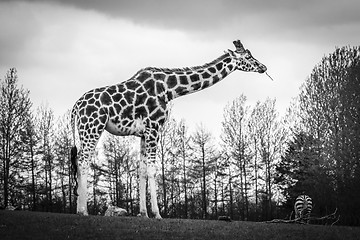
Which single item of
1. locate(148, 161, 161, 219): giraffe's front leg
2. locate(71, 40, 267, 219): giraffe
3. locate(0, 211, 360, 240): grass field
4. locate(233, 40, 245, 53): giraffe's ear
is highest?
locate(233, 40, 245, 53): giraffe's ear

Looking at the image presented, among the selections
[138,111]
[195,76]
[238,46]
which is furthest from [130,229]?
[238,46]

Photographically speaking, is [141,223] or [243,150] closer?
[141,223]

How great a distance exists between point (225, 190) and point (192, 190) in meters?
3.30

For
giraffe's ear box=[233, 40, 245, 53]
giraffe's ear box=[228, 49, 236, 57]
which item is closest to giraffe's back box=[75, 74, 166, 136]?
giraffe's ear box=[228, 49, 236, 57]

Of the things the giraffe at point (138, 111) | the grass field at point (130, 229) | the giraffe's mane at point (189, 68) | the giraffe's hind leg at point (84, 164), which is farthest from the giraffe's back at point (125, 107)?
the grass field at point (130, 229)

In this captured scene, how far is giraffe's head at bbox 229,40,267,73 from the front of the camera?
57.3 ft

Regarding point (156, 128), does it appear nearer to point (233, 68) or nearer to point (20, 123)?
point (233, 68)

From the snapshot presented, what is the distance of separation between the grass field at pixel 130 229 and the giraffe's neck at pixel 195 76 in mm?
5131

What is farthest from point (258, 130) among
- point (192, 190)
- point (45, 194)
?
point (45, 194)

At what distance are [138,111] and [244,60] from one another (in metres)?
4.99

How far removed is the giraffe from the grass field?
60.5 inches

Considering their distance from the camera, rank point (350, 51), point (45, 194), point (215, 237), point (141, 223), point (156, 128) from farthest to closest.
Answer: point (45, 194) < point (350, 51) < point (156, 128) < point (141, 223) < point (215, 237)

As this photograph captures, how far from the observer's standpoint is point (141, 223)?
45.2 feet

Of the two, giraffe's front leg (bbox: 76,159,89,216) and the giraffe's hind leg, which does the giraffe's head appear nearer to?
the giraffe's hind leg
